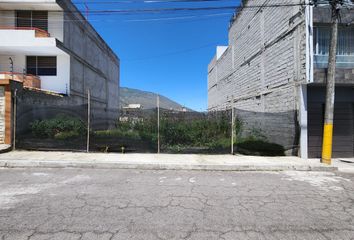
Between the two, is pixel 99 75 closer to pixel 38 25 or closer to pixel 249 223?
pixel 38 25

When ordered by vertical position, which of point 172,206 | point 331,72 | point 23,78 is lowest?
point 172,206

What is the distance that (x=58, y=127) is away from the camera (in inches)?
428

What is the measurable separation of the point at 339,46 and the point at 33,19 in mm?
20202

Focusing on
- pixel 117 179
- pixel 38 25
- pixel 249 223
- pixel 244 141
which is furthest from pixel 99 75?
pixel 249 223

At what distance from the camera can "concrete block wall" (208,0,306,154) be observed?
34.6ft

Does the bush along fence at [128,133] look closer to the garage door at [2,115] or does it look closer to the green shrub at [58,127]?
the green shrub at [58,127]

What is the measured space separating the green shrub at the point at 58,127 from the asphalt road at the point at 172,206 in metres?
3.86

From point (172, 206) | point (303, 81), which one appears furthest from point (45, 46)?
point (172, 206)

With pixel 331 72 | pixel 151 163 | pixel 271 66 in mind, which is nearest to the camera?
pixel 151 163

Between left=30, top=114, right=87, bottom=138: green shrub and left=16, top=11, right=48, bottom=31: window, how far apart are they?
10973 millimetres

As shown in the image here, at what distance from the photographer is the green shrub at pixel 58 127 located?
1078 centimetres

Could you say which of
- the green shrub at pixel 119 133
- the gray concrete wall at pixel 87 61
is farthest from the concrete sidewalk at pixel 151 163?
the gray concrete wall at pixel 87 61

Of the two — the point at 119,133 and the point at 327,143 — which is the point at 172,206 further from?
the point at 327,143

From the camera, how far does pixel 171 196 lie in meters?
5.14
